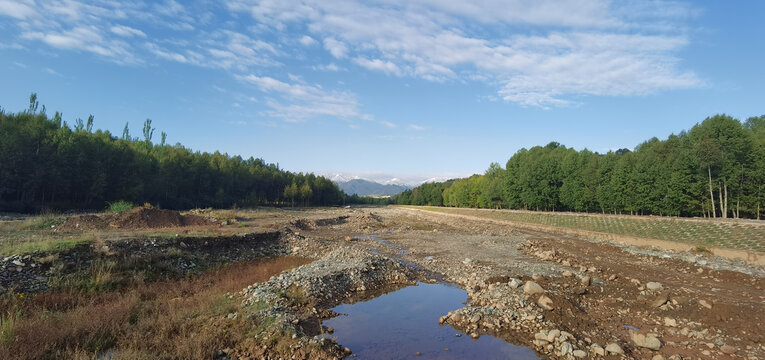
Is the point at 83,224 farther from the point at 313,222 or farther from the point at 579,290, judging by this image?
the point at 579,290

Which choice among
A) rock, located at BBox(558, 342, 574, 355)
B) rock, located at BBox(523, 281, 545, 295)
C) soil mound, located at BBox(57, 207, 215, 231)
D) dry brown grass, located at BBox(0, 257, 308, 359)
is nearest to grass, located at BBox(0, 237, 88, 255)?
dry brown grass, located at BBox(0, 257, 308, 359)

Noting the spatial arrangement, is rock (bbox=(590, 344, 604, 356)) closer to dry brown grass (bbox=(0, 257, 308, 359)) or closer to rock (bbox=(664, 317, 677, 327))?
rock (bbox=(664, 317, 677, 327))

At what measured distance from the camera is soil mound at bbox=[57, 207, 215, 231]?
93.1 feet

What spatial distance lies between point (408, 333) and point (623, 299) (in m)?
10.3

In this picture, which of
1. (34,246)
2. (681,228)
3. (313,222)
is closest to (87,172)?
(313,222)

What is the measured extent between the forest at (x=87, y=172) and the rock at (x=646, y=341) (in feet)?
219

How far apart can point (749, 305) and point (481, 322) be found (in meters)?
11.8

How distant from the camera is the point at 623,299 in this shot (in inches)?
581

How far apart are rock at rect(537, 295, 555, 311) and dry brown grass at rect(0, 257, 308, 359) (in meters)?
11.0

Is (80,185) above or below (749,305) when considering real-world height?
above

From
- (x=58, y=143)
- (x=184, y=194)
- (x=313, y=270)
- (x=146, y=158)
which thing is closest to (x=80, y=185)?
(x=58, y=143)

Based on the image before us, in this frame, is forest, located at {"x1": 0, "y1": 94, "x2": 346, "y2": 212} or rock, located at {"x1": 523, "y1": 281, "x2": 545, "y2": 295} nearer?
rock, located at {"x1": 523, "y1": 281, "x2": 545, "y2": 295}

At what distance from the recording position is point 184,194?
7700 centimetres

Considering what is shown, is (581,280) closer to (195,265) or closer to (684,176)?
(195,265)
